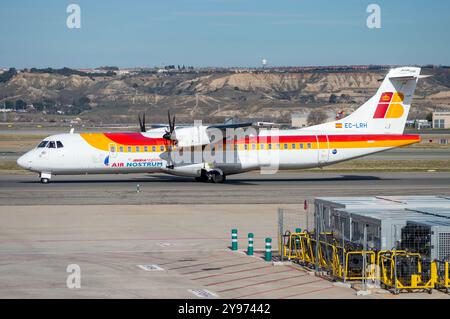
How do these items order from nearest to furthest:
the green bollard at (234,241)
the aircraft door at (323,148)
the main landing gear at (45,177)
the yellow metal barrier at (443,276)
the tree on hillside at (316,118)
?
1. the yellow metal barrier at (443,276)
2. the green bollard at (234,241)
3. the main landing gear at (45,177)
4. the aircraft door at (323,148)
5. the tree on hillside at (316,118)

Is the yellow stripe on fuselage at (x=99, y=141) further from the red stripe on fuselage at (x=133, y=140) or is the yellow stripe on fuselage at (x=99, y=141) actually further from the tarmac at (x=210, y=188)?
the tarmac at (x=210, y=188)

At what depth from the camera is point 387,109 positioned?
4709cm

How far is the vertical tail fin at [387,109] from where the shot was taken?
4703 centimetres

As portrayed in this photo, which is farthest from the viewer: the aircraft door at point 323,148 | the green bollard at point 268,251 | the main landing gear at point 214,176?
the main landing gear at point 214,176

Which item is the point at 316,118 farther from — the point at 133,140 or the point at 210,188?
the point at 210,188

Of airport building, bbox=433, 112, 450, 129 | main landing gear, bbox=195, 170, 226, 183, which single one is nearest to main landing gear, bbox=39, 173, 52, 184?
main landing gear, bbox=195, 170, 226, 183

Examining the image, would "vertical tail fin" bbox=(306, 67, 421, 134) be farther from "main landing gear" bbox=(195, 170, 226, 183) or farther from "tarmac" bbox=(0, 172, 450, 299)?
"main landing gear" bbox=(195, 170, 226, 183)

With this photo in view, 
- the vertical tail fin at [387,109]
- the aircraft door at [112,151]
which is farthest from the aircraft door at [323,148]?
the aircraft door at [112,151]

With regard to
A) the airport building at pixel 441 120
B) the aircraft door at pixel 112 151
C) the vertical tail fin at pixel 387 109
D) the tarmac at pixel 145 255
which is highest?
the vertical tail fin at pixel 387 109

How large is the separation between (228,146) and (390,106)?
1014 centimetres

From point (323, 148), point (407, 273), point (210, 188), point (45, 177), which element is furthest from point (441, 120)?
point (407, 273)

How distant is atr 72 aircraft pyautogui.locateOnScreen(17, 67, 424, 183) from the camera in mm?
45375
